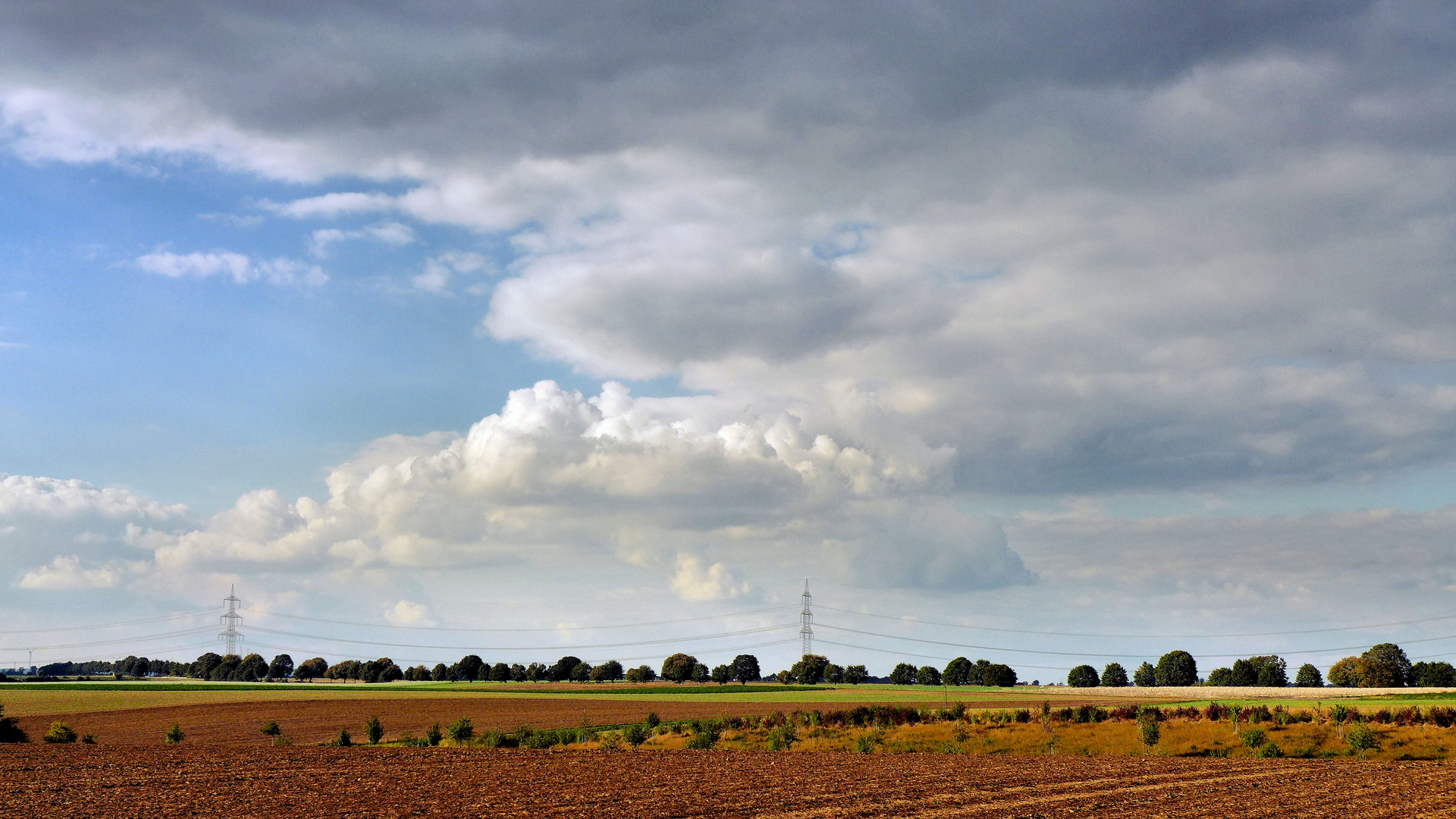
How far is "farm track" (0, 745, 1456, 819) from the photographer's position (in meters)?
37.2

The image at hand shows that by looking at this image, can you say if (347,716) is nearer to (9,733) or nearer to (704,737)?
(9,733)

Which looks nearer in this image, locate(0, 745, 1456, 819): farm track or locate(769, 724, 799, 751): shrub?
locate(0, 745, 1456, 819): farm track

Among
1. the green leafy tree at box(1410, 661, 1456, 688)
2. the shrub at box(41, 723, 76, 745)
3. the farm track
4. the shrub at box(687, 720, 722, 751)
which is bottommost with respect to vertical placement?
the green leafy tree at box(1410, 661, 1456, 688)

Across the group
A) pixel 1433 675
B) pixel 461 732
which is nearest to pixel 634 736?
pixel 461 732

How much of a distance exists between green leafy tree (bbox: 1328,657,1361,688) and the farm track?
138 m

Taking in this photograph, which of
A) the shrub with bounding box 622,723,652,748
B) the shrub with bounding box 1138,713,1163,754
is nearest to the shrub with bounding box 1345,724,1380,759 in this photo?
the shrub with bounding box 1138,713,1163,754

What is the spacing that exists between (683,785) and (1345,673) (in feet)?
584

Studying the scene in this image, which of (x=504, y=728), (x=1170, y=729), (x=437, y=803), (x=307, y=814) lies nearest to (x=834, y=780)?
(x=437, y=803)

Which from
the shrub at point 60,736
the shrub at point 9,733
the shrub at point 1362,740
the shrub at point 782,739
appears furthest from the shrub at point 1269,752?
the shrub at point 9,733

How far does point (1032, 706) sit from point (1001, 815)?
82.5m

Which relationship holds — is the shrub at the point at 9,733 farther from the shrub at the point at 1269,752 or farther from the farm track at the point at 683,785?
the shrub at the point at 1269,752

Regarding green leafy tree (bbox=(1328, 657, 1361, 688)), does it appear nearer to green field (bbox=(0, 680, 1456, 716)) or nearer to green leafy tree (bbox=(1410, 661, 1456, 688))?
green leafy tree (bbox=(1410, 661, 1456, 688))

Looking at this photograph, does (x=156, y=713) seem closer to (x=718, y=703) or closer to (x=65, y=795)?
(x=718, y=703)

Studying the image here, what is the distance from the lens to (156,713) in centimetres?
10956
